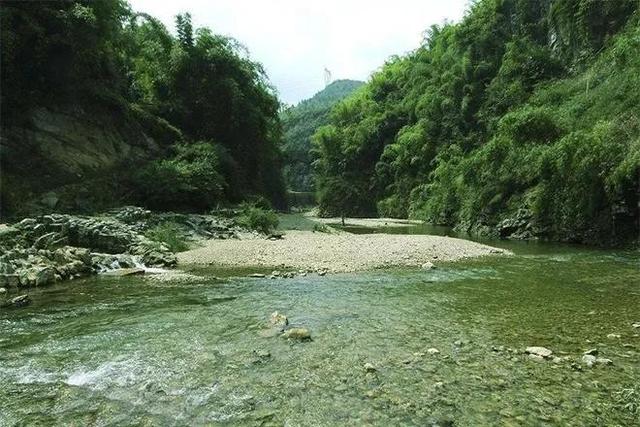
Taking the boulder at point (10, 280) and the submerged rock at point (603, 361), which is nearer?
the submerged rock at point (603, 361)

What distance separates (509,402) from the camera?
4.41 meters

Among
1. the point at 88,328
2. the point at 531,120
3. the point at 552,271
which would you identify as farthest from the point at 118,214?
the point at 531,120

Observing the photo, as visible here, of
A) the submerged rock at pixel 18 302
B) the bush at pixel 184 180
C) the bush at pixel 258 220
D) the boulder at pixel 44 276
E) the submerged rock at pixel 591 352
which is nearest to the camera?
the submerged rock at pixel 591 352

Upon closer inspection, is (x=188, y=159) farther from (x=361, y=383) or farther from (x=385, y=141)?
(x=385, y=141)

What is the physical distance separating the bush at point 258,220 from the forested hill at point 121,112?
3706mm

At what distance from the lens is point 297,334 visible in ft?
21.3

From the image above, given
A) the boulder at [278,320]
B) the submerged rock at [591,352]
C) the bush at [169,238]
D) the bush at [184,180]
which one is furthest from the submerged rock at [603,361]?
the bush at [184,180]

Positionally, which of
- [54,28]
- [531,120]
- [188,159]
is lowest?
[188,159]

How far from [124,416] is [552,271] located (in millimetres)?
11149

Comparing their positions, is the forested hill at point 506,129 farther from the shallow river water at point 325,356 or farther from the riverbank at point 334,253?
the shallow river water at point 325,356

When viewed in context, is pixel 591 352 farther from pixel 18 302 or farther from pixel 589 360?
pixel 18 302

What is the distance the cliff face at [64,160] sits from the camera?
19.7 meters

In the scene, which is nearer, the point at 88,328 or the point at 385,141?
the point at 88,328

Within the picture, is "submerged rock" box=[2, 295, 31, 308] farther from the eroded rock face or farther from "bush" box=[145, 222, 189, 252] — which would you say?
"bush" box=[145, 222, 189, 252]
